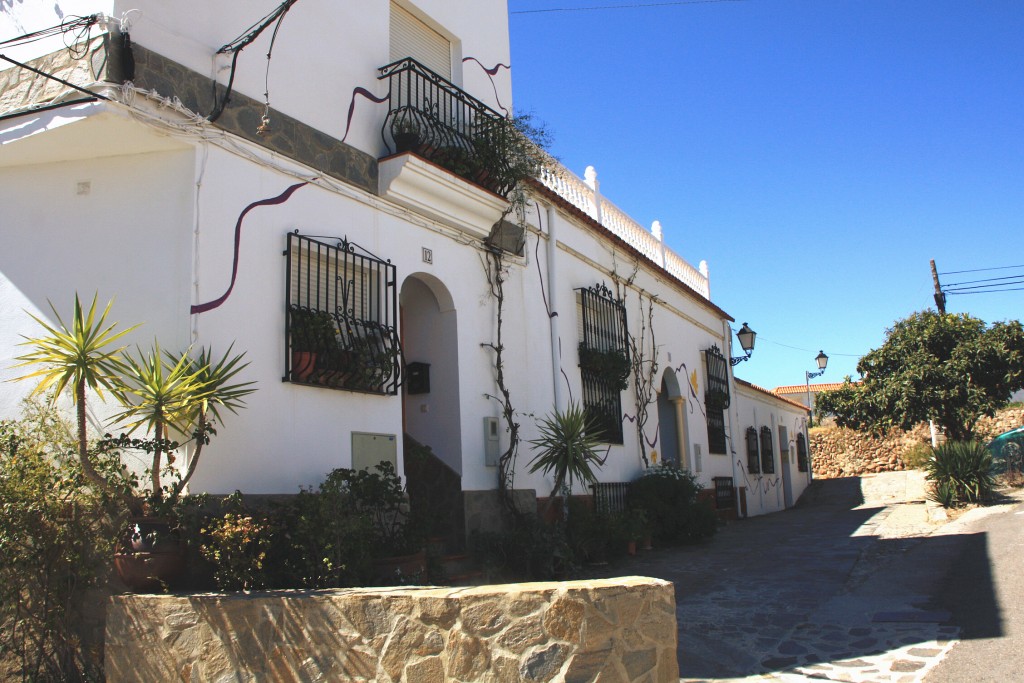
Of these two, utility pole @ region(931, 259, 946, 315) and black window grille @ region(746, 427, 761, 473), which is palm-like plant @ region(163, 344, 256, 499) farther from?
utility pole @ region(931, 259, 946, 315)

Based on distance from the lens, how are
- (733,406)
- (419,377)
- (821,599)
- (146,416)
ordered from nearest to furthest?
(146,416) < (821,599) < (419,377) < (733,406)

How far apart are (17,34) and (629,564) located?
324 inches

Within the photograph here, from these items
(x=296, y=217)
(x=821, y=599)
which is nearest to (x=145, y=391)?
(x=296, y=217)

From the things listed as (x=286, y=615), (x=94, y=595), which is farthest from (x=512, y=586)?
(x=94, y=595)

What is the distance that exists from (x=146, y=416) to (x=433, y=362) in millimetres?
3703

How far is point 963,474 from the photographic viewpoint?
13789mm

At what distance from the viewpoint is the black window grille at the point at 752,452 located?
61.1ft

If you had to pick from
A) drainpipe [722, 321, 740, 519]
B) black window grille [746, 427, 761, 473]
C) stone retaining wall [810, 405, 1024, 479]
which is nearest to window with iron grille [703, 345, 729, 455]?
drainpipe [722, 321, 740, 519]

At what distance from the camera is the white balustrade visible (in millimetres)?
11611

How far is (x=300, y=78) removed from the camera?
7410 mm

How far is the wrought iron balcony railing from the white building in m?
0.04

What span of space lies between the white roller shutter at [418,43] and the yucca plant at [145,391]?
4.55 m

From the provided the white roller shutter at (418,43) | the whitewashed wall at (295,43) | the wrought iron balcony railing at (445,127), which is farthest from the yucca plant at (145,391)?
the white roller shutter at (418,43)

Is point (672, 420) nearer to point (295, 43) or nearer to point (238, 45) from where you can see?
point (295, 43)
